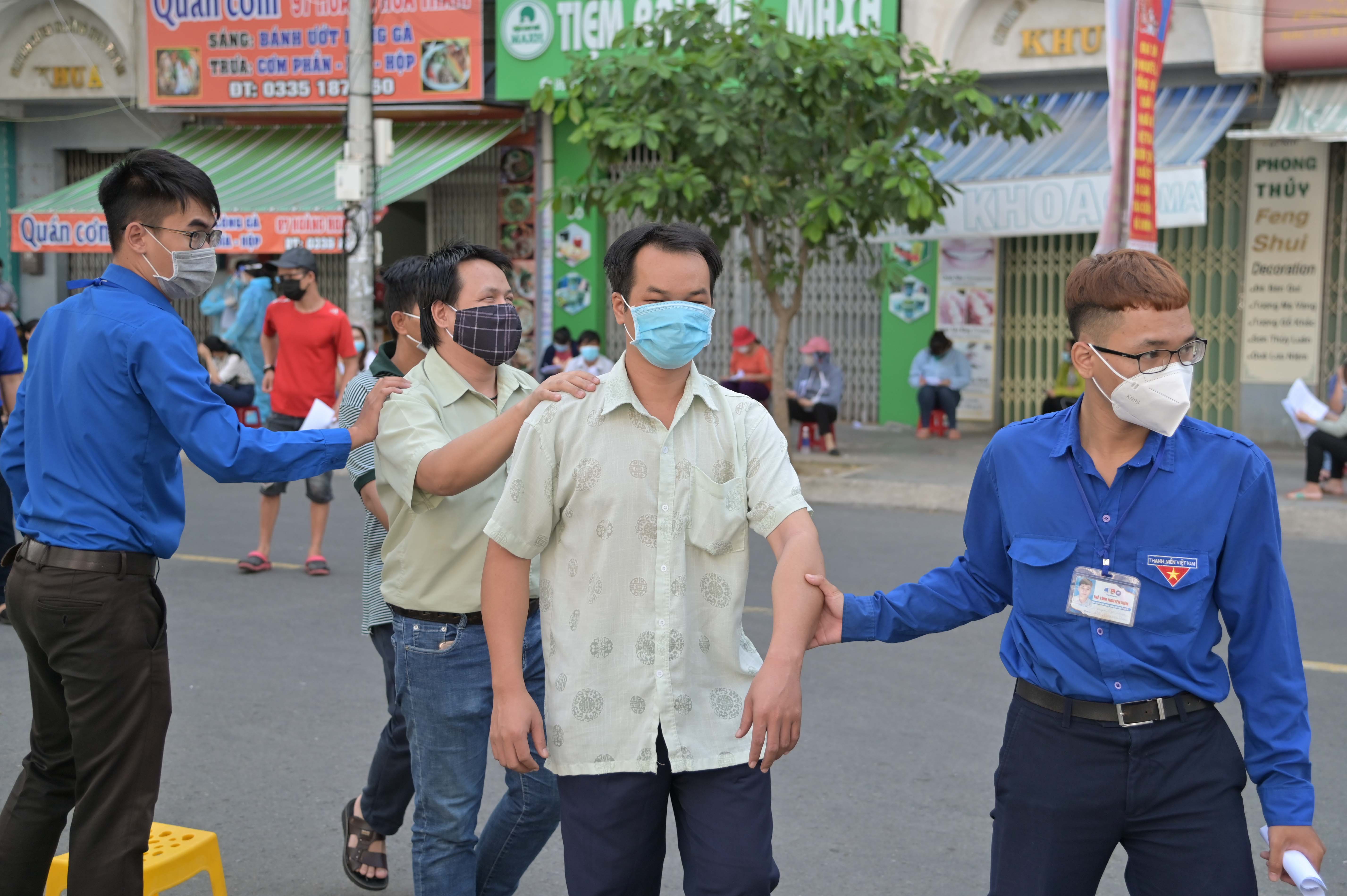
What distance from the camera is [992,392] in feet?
52.5

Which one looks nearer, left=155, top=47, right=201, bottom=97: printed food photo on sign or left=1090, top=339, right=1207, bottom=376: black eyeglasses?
left=1090, top=339, right=1207, bottom=376: black eyeglasses

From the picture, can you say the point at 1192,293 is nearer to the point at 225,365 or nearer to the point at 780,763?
the point at 225,365

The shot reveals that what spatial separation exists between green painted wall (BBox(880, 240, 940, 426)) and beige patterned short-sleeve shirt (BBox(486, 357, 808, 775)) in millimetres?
13595

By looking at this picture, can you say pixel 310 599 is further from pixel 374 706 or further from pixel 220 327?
pixel 220 327

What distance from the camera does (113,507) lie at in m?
3.14

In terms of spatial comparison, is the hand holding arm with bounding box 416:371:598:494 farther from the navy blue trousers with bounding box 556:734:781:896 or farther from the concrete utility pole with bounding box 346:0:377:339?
the concrete utility pole with bounding box 346:0:377:339

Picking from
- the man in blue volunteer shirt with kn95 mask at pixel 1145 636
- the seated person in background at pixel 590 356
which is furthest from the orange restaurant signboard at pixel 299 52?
the man in blue volunteer shirt with kn95 mask at pixel 1145 636

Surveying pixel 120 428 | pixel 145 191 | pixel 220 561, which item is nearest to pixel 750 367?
pixel 220 561

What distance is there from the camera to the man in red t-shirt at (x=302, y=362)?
→ 8422mm

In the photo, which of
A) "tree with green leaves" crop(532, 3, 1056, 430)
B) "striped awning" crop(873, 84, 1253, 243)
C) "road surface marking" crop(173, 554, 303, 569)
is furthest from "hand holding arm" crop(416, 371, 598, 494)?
"striped awning" crop(873, 84, 1253, 243)

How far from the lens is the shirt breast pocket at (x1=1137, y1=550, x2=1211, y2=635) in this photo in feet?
8.36

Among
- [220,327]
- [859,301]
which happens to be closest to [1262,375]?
[859,301]

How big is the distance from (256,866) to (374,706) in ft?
5.13

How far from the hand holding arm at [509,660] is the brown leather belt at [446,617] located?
551mm
